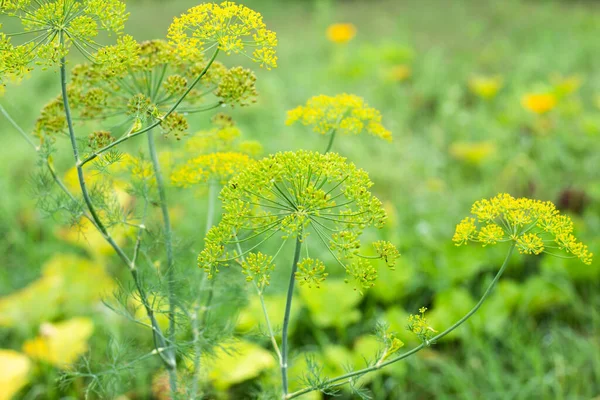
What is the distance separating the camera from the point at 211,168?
1.36m

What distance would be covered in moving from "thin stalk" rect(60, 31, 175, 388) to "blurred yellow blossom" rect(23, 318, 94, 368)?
1049 mm

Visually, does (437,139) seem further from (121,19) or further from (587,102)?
(121,19)

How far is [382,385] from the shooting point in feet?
8.13

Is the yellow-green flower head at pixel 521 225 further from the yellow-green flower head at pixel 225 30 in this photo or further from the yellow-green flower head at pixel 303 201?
the yellow-green flower head at pixel 225 30

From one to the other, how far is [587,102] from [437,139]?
1.49 m

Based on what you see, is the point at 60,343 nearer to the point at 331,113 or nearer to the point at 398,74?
the point at 331,113

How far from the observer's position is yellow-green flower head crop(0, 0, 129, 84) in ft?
3.33

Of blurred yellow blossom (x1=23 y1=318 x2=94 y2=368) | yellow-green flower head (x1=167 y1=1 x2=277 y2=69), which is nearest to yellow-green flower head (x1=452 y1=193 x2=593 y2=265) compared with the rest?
yellow-green flower head (x1=167 y1=1 x2=277 y2=69)

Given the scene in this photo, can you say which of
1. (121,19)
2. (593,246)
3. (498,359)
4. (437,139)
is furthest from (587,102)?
(121,19)

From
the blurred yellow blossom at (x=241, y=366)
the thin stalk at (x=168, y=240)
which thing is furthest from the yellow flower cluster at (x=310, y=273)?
the blurred yellow blossom at (x=241, y=366)

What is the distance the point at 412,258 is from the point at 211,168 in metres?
1.96

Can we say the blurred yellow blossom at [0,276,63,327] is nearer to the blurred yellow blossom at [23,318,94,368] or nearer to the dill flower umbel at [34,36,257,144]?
the blurred yellow blossom at [23,318,94,368]

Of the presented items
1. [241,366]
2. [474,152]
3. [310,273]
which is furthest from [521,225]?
[474,152]

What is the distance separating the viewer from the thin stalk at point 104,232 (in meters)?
1.07
